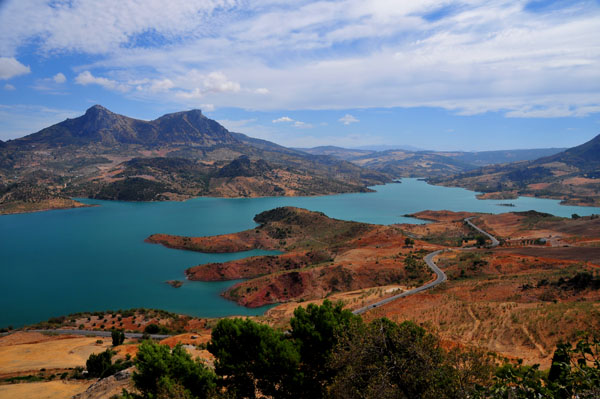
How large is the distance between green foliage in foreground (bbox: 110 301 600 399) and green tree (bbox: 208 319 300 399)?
0.05 meters

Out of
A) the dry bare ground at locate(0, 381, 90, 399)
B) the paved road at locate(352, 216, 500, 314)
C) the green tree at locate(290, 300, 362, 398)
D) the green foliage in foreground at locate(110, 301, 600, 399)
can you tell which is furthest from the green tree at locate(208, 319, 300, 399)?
the paved road at locate(352, 216, 500, 314)

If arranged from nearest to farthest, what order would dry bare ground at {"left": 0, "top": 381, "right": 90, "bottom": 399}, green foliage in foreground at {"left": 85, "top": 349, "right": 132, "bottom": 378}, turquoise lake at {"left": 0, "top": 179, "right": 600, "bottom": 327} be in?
dry bare ground at {"left": 0, "top": 381, "right": 90, "bottom": 399}
green foliage in foreground at {"left": 85, "top": 349, "right": 132, "bottom": 378}
turquoise lake at {"left": 0, "top": 179, "right": 600, "bottom": 327}

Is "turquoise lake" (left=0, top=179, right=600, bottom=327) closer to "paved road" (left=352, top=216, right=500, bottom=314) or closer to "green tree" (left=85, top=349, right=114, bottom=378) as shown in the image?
"paved road" (left=352, top=216, right=500, bottom=314)

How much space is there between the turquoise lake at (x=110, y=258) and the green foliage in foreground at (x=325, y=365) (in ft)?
115

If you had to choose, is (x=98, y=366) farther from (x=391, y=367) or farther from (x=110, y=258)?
(x=110, y=258)

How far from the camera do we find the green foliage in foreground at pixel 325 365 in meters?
11.4

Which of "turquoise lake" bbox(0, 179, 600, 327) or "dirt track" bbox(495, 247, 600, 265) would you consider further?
"turquoise lake" bbox(0, 179, 600, 327)

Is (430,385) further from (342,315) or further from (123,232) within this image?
(123,232)

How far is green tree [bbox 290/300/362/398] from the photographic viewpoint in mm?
16953

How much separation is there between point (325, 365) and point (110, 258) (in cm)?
7606

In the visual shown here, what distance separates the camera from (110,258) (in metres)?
77.1

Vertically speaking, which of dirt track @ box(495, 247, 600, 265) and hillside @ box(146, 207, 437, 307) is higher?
dirt track @ box(495, 247, 600, 265)

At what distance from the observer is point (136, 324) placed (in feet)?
142

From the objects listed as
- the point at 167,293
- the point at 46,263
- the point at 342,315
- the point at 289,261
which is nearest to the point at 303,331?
the point at 342,315
